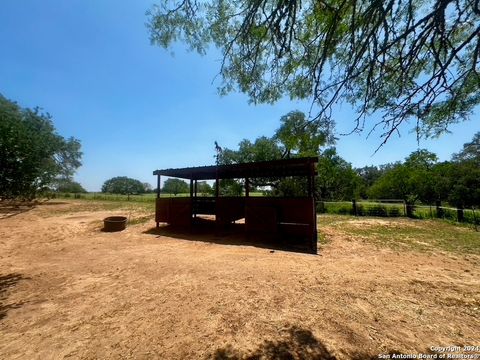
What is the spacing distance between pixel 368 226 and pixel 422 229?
232 centimetres

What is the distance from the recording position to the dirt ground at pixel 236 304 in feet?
10.1

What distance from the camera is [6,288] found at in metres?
5.20

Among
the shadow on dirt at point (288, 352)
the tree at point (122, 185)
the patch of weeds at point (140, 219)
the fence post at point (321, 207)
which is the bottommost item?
the shadow on dirt at point (288, 352)

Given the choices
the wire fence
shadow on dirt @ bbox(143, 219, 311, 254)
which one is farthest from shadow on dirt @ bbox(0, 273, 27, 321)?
the wire fence

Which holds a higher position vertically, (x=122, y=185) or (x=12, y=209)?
(x=122, y=185)

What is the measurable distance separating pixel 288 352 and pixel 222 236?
7.67 meters

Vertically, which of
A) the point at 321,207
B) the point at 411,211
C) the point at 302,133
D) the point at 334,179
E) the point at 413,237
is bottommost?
the point at 413,237

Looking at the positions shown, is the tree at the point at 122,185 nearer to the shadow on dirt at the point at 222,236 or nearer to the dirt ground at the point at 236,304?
the shadow on dirt at the point at 222,236

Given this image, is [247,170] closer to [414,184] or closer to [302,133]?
[302,133]

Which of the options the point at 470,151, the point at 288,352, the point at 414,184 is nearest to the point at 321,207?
the point at 414,184

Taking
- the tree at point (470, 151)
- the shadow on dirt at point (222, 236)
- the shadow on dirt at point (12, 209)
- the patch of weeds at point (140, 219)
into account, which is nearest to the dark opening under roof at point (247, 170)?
the shadow on dirt at point (222, 236)

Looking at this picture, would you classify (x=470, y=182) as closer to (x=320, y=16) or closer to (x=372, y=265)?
(x=372, y=265)

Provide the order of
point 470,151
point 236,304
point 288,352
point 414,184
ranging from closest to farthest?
1. point 288,352
2. point 236,304
3. point 414,184
4. point 470,151

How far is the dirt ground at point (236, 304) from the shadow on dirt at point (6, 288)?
25 mm
